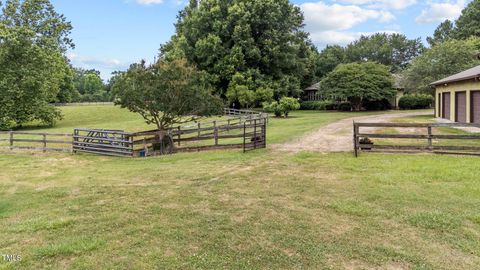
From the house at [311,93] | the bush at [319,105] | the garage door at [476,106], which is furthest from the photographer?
the house at [311,93]

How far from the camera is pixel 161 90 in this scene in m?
14.9

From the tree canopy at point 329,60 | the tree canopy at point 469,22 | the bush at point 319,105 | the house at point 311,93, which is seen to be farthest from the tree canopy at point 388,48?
the bush at point 319,105

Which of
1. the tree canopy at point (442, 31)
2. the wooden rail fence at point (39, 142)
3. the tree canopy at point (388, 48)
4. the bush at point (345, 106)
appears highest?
the tree canopy at point (442, 31)

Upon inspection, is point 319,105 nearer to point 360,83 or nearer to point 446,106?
point 360,83

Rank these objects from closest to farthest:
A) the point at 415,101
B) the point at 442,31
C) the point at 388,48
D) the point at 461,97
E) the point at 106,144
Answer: the point at 106,144 → the point at 461,97 → the point at 415,101 → the point at 388,48 → the point at 442,31

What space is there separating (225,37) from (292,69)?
9.94m

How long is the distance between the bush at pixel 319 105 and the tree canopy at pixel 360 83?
17.8 feet

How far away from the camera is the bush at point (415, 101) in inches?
1718

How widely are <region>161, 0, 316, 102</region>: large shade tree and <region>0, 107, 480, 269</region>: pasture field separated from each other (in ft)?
93.3

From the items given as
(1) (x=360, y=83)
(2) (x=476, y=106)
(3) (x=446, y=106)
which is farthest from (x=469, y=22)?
(2) (x=476, y=106)

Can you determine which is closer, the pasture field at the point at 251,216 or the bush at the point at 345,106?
the pasture field at the point at 251,216

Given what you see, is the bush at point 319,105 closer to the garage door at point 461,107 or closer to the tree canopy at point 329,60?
the tree canopy at point 329,60

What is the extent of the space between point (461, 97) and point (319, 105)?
82.0ft

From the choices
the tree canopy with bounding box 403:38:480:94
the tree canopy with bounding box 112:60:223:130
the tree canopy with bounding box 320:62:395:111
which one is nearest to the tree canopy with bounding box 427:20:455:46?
the tree canopy with bounding box 320:62:395:111
